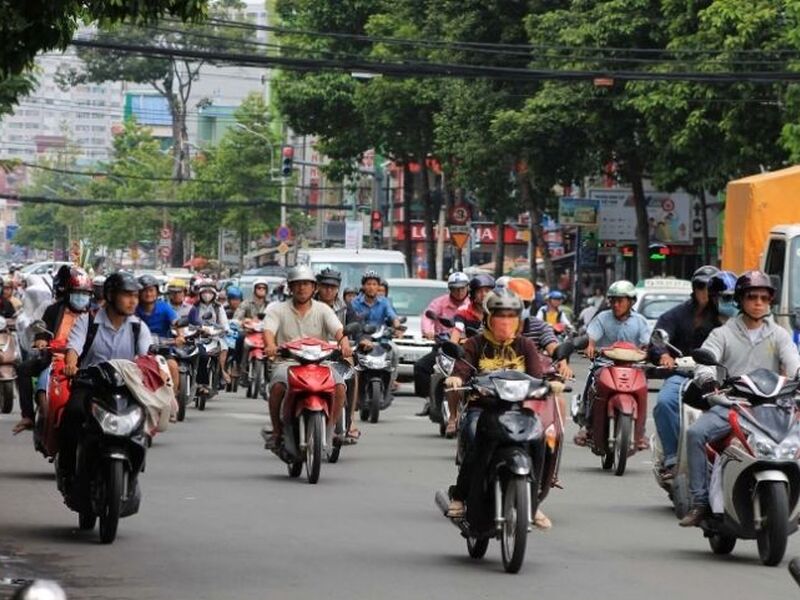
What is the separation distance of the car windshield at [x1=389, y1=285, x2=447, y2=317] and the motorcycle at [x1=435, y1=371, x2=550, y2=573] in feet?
68.4

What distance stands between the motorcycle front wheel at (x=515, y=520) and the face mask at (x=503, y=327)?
103 centimetres

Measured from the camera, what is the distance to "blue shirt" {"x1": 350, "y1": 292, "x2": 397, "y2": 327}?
23750 millimetres

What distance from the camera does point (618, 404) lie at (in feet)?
56.7

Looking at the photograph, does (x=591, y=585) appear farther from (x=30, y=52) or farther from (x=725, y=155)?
(x=725, y=155)

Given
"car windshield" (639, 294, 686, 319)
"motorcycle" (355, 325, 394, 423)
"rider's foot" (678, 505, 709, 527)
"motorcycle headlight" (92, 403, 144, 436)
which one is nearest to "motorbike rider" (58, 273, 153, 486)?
"motorcycle headlight" (92, 403, 144, 436)

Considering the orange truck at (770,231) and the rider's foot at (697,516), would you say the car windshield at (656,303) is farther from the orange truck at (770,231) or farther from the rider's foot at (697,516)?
the rider's foot at (697,516)

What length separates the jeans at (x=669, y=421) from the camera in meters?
13.7

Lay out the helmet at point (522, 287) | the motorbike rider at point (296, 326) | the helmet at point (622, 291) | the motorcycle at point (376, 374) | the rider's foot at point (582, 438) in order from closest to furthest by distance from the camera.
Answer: the helmet at point (522, 287), the motorbike rider at point (296, 326), the rider's foot at point (582, 438), the helmet at point (622, 291), the motorcycle at point (376, 374)

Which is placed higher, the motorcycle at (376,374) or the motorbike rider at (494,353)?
the motorbike rider at (494,353)

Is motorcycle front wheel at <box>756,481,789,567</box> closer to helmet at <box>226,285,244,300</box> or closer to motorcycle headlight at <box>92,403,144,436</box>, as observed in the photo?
motorcycle headlight at <box>92,403,144,436</box>

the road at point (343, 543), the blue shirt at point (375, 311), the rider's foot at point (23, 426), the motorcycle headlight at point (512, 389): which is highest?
the motorcycle headlight at point (512, 389)

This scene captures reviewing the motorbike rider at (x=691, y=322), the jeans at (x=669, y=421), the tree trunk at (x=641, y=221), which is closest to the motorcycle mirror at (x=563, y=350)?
the jeans at (x=669, y=421)

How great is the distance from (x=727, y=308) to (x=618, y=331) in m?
3.90

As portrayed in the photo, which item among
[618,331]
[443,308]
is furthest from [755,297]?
[443,308]
